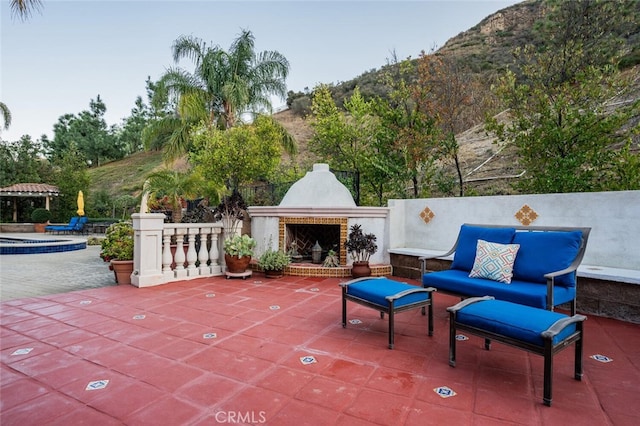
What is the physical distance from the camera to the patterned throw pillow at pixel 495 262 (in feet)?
11.5

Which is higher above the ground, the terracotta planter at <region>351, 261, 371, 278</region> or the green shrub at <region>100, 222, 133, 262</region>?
the green shrub at <region>100, 222, 133, 262</region>

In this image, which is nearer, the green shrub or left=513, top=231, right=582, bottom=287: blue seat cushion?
left=513, top=231, right=582, bottom=287: blue seat cushion

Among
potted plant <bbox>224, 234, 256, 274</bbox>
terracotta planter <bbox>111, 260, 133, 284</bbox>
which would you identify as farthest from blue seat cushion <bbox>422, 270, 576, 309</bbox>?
terracotta planter <bbox>111, 260, 133, 284</bbox>

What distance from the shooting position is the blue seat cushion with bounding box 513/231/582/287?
132 inches

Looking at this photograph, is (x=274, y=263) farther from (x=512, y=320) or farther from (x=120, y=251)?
(x=512, y=320)

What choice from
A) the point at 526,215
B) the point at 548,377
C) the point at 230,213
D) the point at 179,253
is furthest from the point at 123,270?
the point at 526,215

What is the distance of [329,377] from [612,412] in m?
1.69

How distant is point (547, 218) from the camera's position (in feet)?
16.2

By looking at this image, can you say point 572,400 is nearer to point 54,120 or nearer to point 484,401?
point 484,401

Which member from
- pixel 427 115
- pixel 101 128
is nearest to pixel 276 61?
pixel 427 115

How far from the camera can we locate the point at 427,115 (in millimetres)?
7734

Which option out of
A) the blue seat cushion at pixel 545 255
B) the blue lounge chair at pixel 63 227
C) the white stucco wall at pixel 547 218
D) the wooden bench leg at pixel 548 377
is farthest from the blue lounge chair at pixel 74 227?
the wooden bench leg at pixel 548 377

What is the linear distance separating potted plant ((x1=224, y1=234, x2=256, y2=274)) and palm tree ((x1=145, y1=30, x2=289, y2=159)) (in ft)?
23.4

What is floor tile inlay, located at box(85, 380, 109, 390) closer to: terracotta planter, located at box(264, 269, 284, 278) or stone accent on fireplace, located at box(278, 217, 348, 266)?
terracotta planter, located at box(264, 269, 284, 278)
